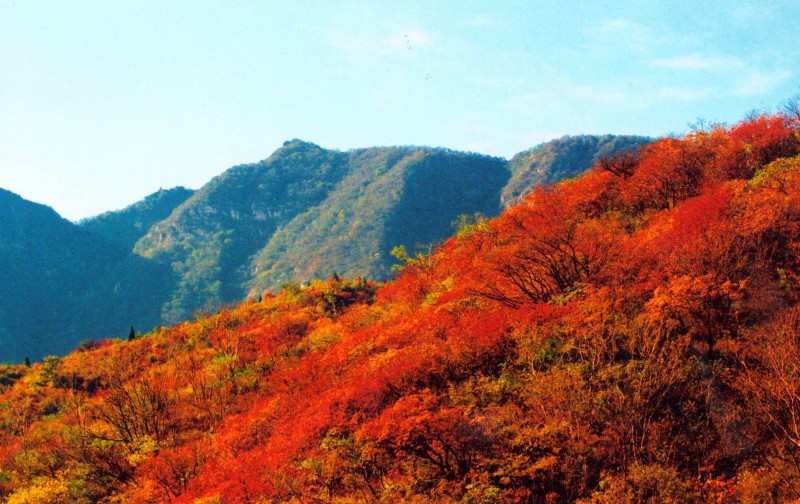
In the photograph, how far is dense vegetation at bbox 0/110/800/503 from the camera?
19.6 m

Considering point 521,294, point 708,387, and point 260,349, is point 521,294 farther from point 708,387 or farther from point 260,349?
point 260,349

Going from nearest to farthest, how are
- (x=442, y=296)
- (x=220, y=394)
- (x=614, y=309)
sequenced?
(x=614, y=309) < (x=442, y=296) < (x=220, y=394)

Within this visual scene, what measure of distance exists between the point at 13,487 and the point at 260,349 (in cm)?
2023

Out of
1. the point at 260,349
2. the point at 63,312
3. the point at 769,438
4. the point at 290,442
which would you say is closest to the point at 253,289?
the point at 63,312

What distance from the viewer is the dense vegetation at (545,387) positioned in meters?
19.6

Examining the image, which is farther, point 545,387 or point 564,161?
point 564,161

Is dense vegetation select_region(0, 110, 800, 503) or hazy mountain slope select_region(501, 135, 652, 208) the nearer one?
dense vegetation select_region(0, 110, 800, 503)

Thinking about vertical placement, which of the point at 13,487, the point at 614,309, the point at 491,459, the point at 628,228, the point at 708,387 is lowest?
the point at 13,487

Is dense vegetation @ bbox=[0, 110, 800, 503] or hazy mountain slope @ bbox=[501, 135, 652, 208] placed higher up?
hazy mountain slope @ bbox=[501, 135, 652, 208]

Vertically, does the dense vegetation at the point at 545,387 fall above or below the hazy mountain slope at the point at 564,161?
below

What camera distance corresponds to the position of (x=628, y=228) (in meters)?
40.0

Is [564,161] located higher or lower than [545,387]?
higher

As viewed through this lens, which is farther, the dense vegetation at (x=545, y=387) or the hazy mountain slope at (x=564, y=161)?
the hazy mountain slope at (x=564, y=161)

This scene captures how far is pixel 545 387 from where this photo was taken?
22.0 metres
